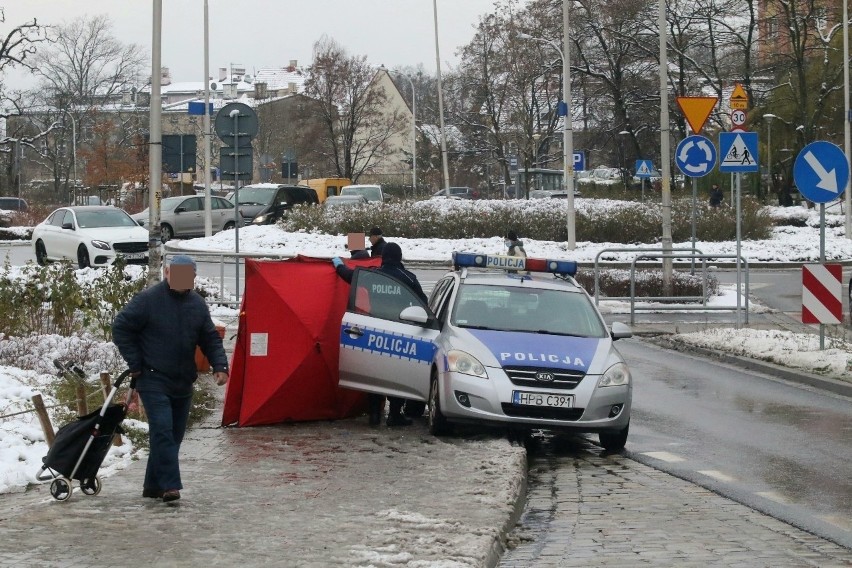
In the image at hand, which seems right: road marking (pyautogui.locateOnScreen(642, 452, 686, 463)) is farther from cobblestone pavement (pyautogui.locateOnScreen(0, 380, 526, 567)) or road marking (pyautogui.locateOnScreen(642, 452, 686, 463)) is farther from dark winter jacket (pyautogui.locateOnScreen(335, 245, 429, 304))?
dark winter jacket (pyautogui.locateOnScreen(335, 245, 429, 304))

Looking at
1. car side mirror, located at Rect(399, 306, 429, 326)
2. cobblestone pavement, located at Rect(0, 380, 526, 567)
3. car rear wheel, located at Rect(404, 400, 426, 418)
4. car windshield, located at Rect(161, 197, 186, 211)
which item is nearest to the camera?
cobblestone pavement, located at Rect(0, 380, 526, 567)

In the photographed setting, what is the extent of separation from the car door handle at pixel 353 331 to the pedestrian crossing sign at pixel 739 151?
9667 mm

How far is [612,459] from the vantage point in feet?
36.1

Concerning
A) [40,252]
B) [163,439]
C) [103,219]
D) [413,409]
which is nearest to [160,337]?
[163,439]

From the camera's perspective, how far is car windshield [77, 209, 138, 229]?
106 ft

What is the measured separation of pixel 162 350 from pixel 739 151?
44.4 feet

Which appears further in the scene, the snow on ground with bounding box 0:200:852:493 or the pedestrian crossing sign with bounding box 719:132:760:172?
the pedestrian crossing sign with bounding box 719:132:760:172

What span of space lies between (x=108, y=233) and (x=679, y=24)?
3404 cm

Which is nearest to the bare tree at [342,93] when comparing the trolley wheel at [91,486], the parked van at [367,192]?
the parked van at [367,192]

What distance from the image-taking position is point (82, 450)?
26.6 ft

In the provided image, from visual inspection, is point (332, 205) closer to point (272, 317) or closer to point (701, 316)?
point (701, 316)

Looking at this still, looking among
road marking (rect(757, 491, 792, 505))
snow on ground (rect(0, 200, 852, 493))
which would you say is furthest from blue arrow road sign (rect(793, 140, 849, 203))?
road marking (rect(757, 491, 792, 505))

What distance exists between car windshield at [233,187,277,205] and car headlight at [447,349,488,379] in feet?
139

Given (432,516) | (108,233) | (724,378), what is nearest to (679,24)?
(108,233)
